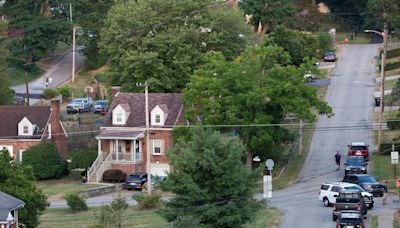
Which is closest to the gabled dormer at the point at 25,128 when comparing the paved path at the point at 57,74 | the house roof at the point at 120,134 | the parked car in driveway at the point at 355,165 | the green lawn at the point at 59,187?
the green lawn at the point at 59,187

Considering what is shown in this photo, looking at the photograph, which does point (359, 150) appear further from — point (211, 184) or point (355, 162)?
point (211, 184)

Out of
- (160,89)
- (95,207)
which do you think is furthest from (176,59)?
(95,207)

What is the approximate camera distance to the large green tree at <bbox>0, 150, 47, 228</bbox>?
62438mm

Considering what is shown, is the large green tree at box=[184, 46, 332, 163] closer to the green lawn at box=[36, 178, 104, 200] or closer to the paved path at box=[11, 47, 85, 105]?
the green lawn at box=[36, 178, 104, 200]

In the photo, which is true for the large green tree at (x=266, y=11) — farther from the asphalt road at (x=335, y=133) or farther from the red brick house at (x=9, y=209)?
the red brick house at (x=9, y=209)

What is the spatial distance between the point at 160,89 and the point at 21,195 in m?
38.4

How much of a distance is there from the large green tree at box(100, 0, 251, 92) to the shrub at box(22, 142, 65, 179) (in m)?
13.7

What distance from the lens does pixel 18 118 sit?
91.9 meters

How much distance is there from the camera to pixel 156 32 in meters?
103

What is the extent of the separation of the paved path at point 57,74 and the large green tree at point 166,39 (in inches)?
598

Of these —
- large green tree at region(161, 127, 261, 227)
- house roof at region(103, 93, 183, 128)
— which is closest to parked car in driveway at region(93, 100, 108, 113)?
house roof at region(103, 93, 183, 128)

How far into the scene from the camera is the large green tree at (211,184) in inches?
2158

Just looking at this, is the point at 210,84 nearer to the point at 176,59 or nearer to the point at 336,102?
the point at 176,59

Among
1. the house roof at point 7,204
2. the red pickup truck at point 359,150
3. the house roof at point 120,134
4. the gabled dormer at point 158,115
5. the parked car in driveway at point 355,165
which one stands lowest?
the house roof at point 7,204
